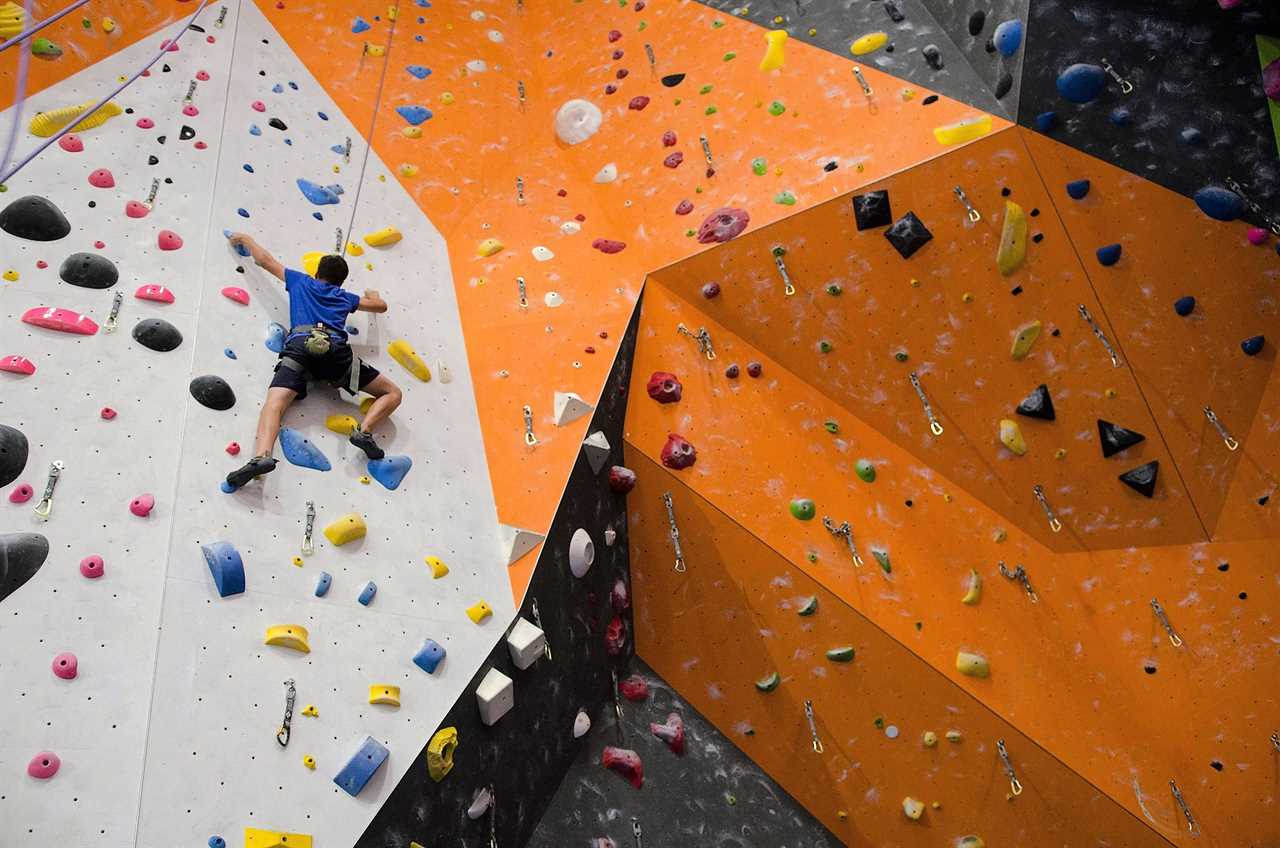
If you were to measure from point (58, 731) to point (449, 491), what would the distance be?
1350 millimetres

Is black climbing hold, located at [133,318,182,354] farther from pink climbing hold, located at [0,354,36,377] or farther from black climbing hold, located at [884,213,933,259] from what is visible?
black climbing hold, located at [884,213,933,259]

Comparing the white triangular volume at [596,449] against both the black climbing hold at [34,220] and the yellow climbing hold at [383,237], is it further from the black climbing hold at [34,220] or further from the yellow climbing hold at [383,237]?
the black climbing hold at [34,220]

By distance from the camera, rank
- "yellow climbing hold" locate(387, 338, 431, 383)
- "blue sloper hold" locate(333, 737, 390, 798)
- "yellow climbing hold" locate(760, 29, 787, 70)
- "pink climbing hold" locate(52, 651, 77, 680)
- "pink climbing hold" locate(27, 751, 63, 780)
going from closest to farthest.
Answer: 1. "pink climbing hold" locate(27, 751, 63, 780)
2. "pink climbing hold" locate(52, 651, 77, 680)
3. "blue sloper hold" locate(333, 737, 390, 798)
4. "yellow climbing hold" locate(387, 338, 431, 383)
5. "yellow climbing hold" locate(760, 29, 787, 70)

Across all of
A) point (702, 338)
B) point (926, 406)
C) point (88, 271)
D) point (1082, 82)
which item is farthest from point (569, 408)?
point (1082, 82)

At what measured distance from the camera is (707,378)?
3.97 metres

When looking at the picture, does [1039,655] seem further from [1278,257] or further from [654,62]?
[654,62]

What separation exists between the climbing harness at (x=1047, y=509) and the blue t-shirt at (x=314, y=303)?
2599 millimetres

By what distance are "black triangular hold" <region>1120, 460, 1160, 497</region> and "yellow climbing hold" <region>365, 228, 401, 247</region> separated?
297cm

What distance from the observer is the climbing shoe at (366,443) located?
3.09 meters

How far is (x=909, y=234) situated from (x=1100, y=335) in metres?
0.81

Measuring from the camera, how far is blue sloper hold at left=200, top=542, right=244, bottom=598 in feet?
8.63

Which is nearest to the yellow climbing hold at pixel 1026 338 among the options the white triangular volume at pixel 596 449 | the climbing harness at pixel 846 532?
the climbing harness at pixel 846 532

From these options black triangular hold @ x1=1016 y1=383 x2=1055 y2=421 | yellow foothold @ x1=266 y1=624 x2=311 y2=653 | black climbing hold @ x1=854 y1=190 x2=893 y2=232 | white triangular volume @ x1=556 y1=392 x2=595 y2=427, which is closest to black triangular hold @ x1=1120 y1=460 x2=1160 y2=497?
black triangular hold @ x1=1016 y1=383 x2=1055 y2=421

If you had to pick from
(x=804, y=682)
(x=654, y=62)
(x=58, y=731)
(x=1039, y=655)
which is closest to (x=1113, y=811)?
(x=1039, y=655)
